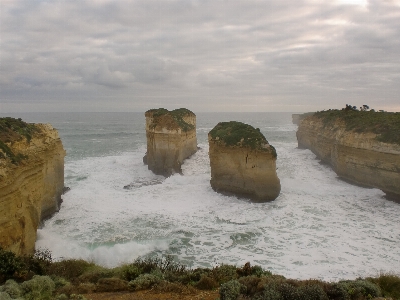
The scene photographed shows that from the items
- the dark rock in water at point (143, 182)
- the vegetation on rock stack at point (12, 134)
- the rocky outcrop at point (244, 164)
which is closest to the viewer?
the vegetation on rock stack at point (12, 134)

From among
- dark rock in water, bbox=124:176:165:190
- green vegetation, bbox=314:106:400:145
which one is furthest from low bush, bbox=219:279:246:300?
green vegetation, bbox=314:106:400:145

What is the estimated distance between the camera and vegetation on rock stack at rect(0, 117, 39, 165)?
10477 millimetres

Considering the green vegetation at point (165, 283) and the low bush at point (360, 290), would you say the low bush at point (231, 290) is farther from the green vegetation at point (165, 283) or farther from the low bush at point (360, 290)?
the low bush at point (360, 290)

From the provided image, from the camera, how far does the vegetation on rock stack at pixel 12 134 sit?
1048 centimetres

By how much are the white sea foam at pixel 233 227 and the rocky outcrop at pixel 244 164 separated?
2.18 ft

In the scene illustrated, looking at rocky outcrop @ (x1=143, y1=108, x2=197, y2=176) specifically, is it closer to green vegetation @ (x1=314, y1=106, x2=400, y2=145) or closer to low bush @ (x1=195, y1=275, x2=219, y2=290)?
green vegetation @ (x1=314, y1=106, x2=400, y2=145)

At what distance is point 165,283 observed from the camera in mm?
7129

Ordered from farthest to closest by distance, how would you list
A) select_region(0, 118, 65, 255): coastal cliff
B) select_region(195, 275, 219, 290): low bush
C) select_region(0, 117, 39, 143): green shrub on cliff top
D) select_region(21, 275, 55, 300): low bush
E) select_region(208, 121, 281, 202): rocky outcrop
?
select_region(208, 121, 281, 202): rocky outcrop, select_region(0, 117, 39, 143): green shrub on cliff top, select_region(0, 118, 65, 255): coastal cliff, select_region(195, 275, 219, 290): low bush, select_region(21, 275, 55, 300): low bush

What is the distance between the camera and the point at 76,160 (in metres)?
31.7

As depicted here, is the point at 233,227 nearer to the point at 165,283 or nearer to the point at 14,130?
the point at 165,283

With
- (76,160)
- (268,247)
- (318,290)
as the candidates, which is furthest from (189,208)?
(76,160)

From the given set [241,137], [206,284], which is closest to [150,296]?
[206,284]

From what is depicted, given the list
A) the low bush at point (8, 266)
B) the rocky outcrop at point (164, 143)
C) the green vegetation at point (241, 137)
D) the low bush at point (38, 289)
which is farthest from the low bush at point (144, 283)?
the rocky outcrop at point (164, 143)

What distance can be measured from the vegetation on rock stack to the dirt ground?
6.05 meters
